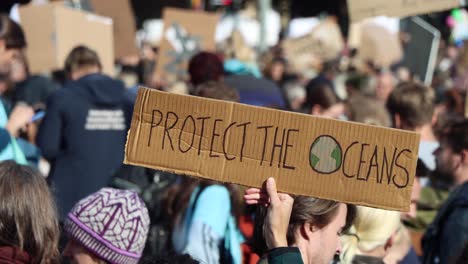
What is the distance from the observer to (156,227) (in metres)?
4.61

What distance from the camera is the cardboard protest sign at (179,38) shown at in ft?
25.9

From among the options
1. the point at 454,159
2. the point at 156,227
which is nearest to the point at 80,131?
the point at 156,227

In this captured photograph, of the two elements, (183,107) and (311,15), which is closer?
(183,107)

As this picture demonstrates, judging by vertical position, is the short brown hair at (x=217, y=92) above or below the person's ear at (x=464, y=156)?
above

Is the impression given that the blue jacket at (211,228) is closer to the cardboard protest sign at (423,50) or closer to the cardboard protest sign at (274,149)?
the cardboard protest sign at (274,149)

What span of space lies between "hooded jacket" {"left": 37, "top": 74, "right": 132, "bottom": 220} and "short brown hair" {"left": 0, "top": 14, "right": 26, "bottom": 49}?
0.85 m

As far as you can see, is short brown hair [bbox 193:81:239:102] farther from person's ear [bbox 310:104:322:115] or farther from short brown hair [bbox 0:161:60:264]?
person's ear [bbox 310:104:322:115]

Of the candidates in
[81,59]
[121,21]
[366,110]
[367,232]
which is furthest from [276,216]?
[121,21]

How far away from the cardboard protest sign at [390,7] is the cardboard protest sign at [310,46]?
19.7ft

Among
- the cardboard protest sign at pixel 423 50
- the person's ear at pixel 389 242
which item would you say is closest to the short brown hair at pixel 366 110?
the cardboard protest sign at pixel 423 50

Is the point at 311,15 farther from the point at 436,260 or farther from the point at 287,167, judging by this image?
the point at 287,167

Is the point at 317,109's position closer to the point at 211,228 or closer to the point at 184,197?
the point at 184,197

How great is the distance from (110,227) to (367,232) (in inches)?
42.8

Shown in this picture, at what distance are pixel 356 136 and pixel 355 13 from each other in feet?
8.51
